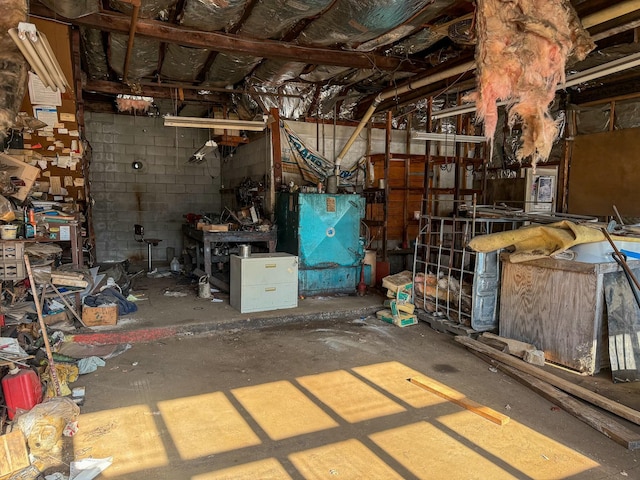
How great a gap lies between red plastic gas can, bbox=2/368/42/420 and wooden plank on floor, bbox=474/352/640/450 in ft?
12.7

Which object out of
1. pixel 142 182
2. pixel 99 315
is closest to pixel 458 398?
pixel 99 315

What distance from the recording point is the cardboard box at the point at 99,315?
460 cm

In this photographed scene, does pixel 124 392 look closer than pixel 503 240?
Yes

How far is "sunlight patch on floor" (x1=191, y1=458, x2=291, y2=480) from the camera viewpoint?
7.84 ft

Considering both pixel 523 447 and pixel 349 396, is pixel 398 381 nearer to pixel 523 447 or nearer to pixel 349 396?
pixel 349 396

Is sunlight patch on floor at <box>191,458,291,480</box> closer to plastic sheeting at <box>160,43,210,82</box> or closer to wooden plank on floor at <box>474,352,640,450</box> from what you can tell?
wooden plank on floor at <box>474,352,640,450</box>

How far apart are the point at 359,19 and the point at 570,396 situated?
3.76 metres

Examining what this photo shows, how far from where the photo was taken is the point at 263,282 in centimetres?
543

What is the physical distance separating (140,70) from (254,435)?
549 cm

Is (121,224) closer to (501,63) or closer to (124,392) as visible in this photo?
(124,392)

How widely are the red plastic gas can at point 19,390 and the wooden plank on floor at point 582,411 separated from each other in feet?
12.7

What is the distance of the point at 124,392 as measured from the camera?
340 cm

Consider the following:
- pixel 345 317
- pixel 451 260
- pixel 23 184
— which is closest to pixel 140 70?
pixel 23 184

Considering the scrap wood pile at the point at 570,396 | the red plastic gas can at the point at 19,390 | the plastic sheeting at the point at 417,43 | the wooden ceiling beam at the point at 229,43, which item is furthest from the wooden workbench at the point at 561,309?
the red plastic gas can at the point at 19,390
